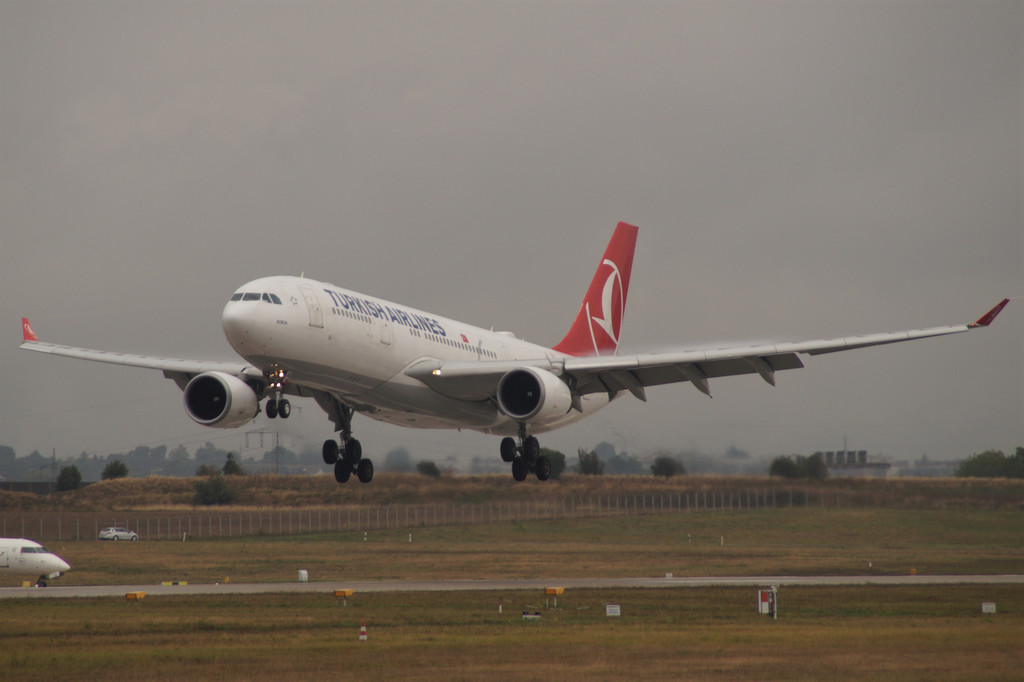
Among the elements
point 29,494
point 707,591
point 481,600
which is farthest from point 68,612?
point 29,494

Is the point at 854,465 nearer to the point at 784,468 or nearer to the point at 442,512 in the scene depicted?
the point at 784,468

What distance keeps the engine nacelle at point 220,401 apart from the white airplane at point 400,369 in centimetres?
4

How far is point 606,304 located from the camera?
51.0 m

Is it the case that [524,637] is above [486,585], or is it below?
above

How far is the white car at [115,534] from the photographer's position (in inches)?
2822

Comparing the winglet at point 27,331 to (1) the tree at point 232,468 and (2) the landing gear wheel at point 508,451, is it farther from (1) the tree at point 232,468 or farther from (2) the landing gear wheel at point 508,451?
(1) the tree at point 232,468

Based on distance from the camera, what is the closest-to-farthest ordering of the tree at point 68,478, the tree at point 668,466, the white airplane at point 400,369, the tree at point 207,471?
the white airplane at point 400,369, the tree at point 668,466, the tree at point 207,471, the tree at point 68,478

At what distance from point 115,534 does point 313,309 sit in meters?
45.1

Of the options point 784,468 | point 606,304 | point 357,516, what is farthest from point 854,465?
point 357,516

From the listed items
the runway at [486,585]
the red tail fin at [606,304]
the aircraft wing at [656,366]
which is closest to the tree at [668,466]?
the runway at [486,585]

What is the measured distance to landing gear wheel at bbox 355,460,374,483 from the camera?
4222 centimetres

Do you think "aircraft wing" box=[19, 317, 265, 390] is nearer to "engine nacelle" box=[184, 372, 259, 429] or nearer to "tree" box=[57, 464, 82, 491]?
"engine nacelle" box=[184, 372, 259, 429]

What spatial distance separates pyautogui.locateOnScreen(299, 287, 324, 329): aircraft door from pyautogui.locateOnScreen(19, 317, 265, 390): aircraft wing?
19.8 feet

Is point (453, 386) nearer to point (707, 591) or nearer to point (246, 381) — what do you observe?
point (246, 381)
